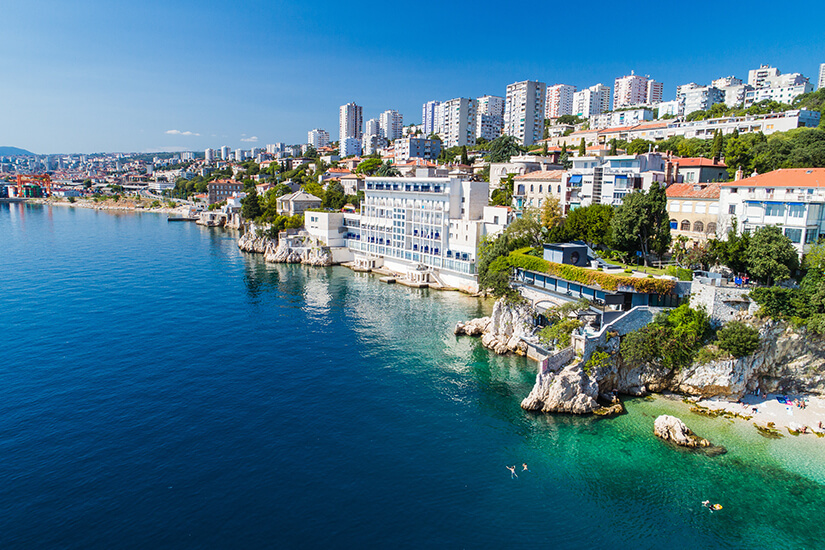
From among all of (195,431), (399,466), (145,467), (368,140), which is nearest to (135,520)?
(145,467)

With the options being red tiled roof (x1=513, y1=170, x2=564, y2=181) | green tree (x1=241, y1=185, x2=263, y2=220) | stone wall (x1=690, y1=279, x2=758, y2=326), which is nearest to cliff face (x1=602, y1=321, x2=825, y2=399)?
stone wall (x1=690, y1=279, x2=758, y2=326)

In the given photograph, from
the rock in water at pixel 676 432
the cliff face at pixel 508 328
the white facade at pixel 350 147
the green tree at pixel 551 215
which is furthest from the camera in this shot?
the white facade at pixel 350 147

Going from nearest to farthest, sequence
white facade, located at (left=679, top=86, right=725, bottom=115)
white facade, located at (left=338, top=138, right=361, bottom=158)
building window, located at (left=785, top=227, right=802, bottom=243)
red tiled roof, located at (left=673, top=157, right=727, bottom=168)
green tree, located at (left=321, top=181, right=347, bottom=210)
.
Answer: building window, located at (left=785, top=227, right=802, bottom=243) < red tiled roof, located at (left=673, top=157, right=727, bottom=168) < green tree, located at (left=321, top=181, right=347, bottom=210) < white facade, located at (left=679, top=86, right=725, bottom=115) < white facade, located at (left=338, top=138, right=361, bottom=158)

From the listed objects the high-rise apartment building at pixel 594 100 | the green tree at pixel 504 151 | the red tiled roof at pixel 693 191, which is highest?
the high-rise apartment building at pixel 594 100

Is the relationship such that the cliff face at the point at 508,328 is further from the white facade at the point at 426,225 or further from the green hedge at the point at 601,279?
the white facade at the point at 426,225

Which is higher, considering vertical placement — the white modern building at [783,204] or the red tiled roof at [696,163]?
the red tiled roof at [696,163]

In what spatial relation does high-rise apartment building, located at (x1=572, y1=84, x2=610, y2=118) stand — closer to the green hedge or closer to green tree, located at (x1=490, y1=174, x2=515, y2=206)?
green tree, located at (x1=490, y1=174, x2=515, y2=206)

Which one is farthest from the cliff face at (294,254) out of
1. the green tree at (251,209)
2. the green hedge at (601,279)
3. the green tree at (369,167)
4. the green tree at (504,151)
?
the green tree at (504,151)
